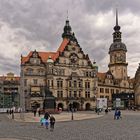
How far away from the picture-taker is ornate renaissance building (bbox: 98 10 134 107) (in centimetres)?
11681

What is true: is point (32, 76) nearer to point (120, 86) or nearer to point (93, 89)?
point (93, 89)

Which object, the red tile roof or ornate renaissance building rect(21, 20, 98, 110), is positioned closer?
ornate renaissance building rect(21, 20, 98, 110)

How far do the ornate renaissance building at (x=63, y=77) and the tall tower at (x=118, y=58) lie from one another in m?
22.8

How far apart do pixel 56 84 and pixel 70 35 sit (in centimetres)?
2344

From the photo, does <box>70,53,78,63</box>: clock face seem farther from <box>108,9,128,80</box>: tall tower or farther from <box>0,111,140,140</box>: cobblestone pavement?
<box>0,111,140,140</box>: cobblestone pavement

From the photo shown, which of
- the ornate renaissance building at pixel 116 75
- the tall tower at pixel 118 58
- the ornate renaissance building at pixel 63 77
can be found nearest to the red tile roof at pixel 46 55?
the ornate renaissance building at pixel 63 77

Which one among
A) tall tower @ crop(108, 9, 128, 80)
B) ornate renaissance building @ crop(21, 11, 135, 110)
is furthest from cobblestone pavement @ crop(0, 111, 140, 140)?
tall tower @ crop(108, 9, 128, 80)

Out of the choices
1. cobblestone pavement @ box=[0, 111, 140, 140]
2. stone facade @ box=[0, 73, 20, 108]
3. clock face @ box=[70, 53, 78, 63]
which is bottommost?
cobblestone pavement @ box=[0, 111, 140, 140]

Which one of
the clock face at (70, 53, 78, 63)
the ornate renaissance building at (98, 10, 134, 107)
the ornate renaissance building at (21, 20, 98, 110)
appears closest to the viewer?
the ornate renaissance building at (21, 20, 98, 110)

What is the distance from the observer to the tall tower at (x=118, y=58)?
408 feet

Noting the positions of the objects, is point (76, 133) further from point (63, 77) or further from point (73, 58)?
point (73, 58)

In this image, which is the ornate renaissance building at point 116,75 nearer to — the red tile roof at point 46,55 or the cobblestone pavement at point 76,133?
the red tile roof at point 46,55

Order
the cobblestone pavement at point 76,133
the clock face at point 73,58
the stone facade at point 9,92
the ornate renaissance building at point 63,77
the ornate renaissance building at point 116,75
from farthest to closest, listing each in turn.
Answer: the ornate renaissance building at point 116,75 → the stone facade at point 9,92 → the clock face at point 73,58 → the ornate renaissance building at point 63,77 → the cobblestone pavement at point 76,133

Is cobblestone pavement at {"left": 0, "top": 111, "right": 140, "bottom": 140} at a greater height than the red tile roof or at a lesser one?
lesser
